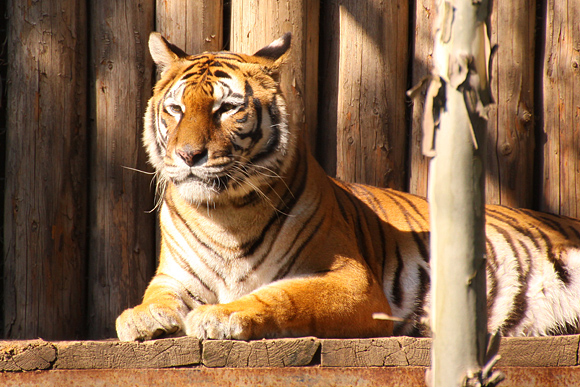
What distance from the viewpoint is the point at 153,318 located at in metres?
2.17

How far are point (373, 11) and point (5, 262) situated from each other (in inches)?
87.6

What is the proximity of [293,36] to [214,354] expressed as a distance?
178 cm

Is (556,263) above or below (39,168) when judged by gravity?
below

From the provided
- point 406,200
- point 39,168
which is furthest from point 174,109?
point 406,200

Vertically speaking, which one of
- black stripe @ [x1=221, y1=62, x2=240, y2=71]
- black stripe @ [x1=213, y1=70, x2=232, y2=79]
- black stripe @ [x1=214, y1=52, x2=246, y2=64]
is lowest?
black stripe @ [x1=213, y1=70, x2=232, y2=79]

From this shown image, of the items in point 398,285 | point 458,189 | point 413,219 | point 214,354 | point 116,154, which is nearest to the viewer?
point 458,189

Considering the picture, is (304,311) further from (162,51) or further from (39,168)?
(39,168)

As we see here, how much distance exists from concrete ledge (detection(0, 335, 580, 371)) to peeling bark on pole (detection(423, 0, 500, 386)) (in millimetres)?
787

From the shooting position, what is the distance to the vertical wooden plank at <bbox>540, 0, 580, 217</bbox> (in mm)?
3229

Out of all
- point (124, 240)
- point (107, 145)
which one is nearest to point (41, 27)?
point (107, 145)

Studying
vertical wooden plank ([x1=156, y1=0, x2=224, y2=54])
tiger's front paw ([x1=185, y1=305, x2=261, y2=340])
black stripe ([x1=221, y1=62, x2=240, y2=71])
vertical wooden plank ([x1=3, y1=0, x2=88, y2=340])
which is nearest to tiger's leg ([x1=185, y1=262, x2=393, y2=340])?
tiger's front paw ([x1=185, y1=305, x2=261, y2=340])

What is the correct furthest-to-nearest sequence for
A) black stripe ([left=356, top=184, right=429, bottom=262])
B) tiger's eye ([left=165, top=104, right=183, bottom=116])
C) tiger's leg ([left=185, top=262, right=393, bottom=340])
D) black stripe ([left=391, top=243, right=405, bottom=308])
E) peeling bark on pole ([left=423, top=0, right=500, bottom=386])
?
black stripe ([left=356, top=184, right=429, bottom=262]) → black stripe ([left=391, top=243, right=405, bottom=308]) → tiger's eye ([left=165, top=104, right=183, bottom=116]) → tiger's leg ([left=185, top=262, right=393, bottom=340]) → peeling bark on pole ([left=423, top=0, right=500, bottom=386])

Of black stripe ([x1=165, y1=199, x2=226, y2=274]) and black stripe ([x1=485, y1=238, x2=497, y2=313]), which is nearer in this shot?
black stripe ([x1=165, y1=199, x2=226, y2=274])

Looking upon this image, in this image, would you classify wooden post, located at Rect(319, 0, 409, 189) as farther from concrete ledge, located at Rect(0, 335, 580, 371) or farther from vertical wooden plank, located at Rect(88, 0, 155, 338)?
concrete ledge, located at Rect(0, 335, 580, 371)
